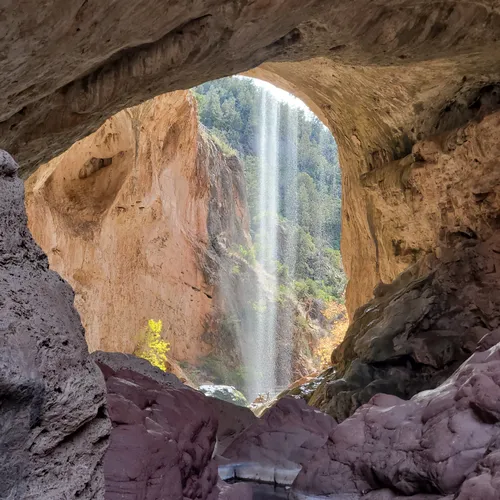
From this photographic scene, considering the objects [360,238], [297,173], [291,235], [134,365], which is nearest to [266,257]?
[291,235]

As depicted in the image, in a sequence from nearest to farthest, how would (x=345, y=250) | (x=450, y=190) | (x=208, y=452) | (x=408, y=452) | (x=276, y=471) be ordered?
1. (x=408, y=452)
2. (x=208, y=452)
3. (x=276, y=471)
4. (x=450, y=190)
5. (x=345, y=250)

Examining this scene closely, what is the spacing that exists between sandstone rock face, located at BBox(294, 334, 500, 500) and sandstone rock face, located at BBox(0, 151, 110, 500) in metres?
2.25

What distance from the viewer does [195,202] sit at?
20016mm

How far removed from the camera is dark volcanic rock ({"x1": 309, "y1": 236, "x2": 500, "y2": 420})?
681 centimetres

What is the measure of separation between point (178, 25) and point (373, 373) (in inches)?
205

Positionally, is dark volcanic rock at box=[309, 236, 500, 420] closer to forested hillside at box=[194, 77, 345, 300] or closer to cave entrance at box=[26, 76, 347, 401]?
cave entrance at box=[26, 76, 347, 401]

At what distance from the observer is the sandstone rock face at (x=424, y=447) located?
3463 mm

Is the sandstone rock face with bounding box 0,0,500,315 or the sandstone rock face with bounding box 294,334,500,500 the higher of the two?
the sandstone rock face with bounding box 0,0,500,315

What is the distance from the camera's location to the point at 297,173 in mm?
36750

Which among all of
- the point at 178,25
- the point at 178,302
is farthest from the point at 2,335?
the point at 178,302

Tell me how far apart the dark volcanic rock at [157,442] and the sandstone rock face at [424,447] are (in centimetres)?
102

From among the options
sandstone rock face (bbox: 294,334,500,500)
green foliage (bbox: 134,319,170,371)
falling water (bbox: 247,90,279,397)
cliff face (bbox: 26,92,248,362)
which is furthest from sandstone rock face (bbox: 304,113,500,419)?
falling water (bbox: 247,90,279,397)

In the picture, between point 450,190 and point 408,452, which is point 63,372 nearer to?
point 408,452

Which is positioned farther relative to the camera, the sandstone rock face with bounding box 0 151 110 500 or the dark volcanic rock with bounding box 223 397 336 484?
the dark volcanic rock with bounding box 223 397 336 484
